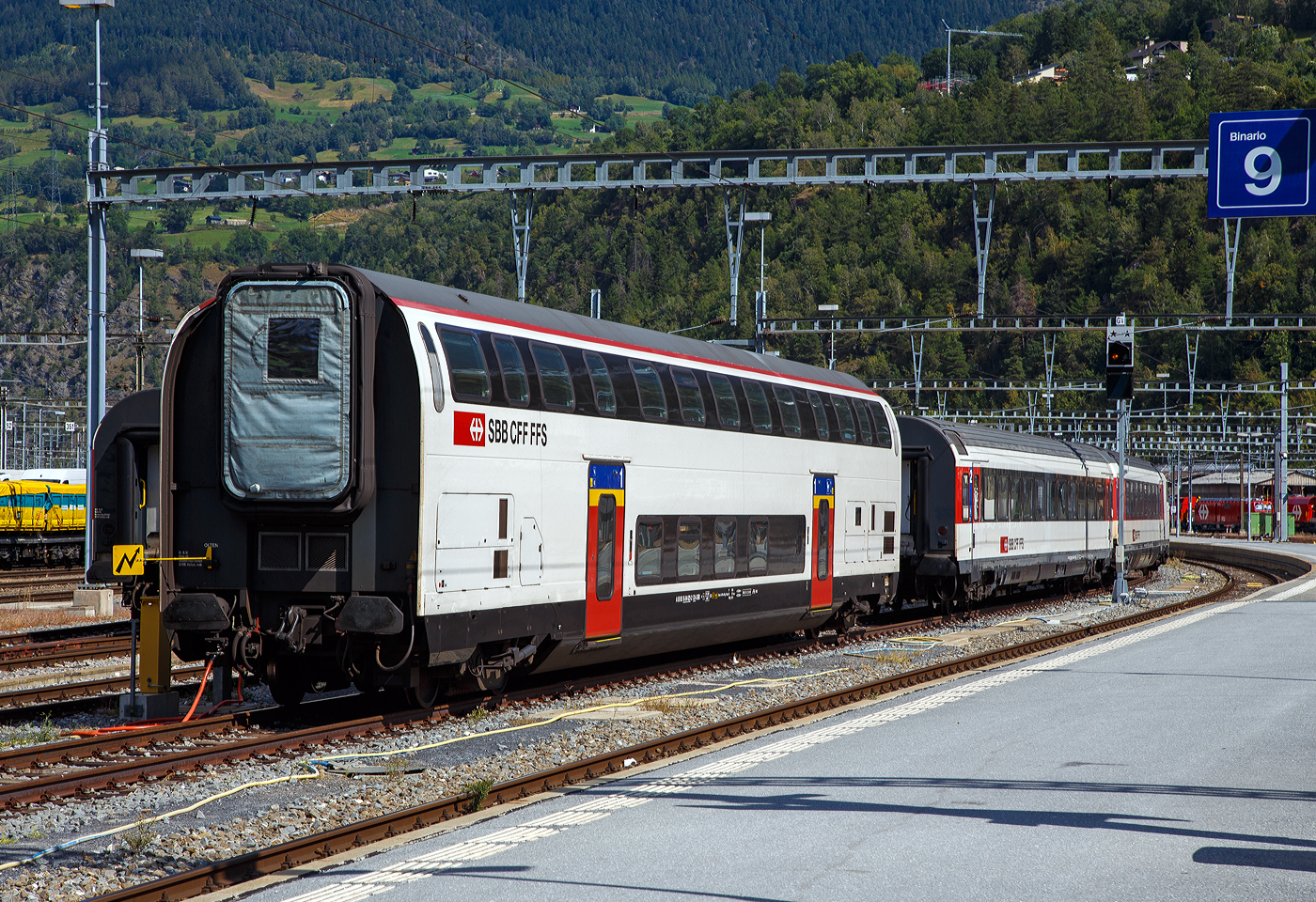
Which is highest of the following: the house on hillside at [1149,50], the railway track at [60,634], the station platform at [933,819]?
the house on hillside at [1149,50]

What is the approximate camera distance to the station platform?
7.50 metres

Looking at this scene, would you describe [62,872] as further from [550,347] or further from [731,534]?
[731,534]

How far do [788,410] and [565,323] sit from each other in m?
5.76

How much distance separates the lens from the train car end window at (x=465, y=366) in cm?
1324

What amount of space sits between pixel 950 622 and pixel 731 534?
9.59m

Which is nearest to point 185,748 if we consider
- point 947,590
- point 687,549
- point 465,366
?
point 465,366

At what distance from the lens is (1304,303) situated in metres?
87.9

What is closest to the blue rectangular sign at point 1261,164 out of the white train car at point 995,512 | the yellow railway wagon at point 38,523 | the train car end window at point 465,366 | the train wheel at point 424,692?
the train car end window at point 465,366

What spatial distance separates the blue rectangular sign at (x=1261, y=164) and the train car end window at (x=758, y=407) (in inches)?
253

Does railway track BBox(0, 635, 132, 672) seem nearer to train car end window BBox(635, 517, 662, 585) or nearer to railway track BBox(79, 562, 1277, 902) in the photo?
train car end window BBox(635, 517, 662, 585)

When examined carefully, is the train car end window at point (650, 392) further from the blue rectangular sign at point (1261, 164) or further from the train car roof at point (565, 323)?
the blue rectangular sign at point (1261, 164)

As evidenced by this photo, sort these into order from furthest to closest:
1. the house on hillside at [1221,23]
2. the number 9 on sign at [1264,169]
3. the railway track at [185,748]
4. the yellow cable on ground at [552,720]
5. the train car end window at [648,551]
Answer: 1. the house on hillside at [1221,23]
2. the train car end window at [648,551]
3. the number 9 on sign at [1264,169]
4. the yellow cable on ground at [552,720]
5. the railway track at [185,748]

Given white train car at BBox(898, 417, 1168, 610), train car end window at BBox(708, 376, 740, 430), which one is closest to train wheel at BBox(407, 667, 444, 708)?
train car end window at BBox(708, 376, 740, 430)

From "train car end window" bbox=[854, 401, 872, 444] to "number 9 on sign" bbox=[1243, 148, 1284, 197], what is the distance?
8567 millimetres
